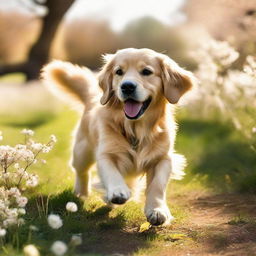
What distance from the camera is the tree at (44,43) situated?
14.8m

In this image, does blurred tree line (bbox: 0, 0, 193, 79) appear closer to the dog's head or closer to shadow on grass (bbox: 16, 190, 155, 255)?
the dog's head

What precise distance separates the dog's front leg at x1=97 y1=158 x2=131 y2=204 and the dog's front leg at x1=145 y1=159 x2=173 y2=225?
23 cm

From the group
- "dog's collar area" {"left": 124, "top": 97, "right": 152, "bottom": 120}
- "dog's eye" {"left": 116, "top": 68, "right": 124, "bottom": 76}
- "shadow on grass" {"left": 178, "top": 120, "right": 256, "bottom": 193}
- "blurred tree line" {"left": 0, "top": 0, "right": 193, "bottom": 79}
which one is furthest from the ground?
"blurred tree line" {"left": 0, "top": 0, "right": 193, "bottom": 79}

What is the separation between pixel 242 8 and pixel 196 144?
9.47ft

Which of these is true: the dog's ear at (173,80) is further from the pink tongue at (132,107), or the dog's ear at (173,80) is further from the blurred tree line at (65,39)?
the blurred tree line at (65,39)

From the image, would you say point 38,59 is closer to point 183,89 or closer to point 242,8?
point 242,8

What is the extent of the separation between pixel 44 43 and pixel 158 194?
12.4 meters

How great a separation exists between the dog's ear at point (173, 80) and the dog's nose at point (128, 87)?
18.4 inches

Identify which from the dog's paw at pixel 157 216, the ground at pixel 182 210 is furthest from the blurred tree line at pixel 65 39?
the dog's paw at pixel 157 216

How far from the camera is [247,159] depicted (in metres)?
6.65

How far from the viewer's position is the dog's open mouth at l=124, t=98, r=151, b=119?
4.57 m

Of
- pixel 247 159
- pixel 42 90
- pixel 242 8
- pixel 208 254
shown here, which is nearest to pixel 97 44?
pixel 42 90

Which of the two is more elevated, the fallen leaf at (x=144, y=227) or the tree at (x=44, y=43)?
the fallen leaf at (x=144, y=227)

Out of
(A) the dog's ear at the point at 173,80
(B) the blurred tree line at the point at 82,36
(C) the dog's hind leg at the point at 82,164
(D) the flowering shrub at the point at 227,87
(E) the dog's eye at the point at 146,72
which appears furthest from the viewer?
(B) the blurred tree line at the point at 82,36
